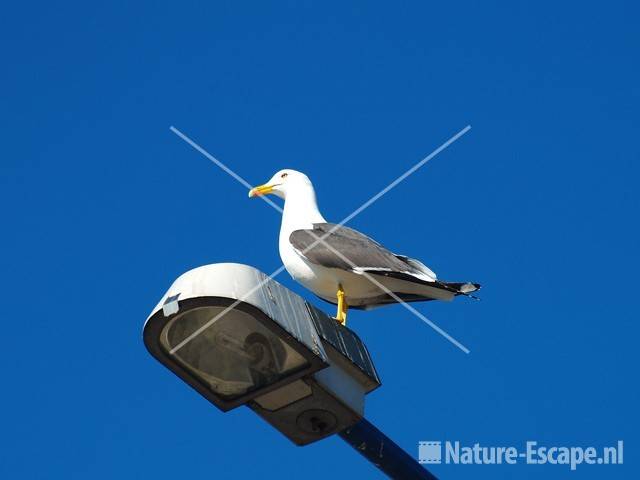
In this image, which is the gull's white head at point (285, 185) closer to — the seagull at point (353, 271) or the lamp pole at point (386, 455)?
the seagull at point (353, 271)

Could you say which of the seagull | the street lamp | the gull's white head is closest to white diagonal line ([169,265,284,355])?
the street lamp

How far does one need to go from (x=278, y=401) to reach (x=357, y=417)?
0.31 metres

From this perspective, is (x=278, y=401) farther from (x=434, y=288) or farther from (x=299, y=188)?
(x=299, y=188)

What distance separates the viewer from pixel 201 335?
4367 millimetres

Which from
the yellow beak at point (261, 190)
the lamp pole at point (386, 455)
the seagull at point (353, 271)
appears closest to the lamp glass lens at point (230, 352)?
the lamp pole at point (386, 455)

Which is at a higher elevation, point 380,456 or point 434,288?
point 434,288

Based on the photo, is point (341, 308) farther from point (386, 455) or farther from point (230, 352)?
point (386, 455)

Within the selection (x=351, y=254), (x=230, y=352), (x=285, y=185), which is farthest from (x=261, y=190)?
(x=230, y=352)

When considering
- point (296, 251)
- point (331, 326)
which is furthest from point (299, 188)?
point (331, 326)

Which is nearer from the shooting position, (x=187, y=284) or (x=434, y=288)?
(x=187, y=284)

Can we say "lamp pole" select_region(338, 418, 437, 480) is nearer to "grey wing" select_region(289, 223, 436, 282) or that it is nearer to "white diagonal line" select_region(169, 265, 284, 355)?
"white diagonal line" select_region(169, 265, 284, 355)

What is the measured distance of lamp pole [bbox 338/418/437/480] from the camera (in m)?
4.23

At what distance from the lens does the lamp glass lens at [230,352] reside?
432cm

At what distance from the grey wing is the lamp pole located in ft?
12.5
